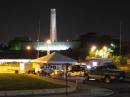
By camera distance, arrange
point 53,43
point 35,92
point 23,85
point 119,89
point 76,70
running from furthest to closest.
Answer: point 53,43, point 76,70, point 119,89, point 23,85, point 35,92

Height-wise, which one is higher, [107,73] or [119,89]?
[107,73]

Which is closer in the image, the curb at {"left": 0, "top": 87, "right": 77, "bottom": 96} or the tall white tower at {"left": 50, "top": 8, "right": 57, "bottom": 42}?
the curb at {"left": 0, "top": 87, "right": 77, "bottom": 96}

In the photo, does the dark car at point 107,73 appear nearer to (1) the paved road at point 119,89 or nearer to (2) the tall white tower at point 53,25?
(1) the paved road at point 119,89

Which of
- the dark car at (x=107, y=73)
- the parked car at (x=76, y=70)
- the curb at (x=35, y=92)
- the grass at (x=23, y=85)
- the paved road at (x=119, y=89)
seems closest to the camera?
the curb at (x=35, y=92)

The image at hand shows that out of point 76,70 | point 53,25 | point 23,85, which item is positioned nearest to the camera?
point 23,85

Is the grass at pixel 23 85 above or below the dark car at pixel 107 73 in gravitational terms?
below

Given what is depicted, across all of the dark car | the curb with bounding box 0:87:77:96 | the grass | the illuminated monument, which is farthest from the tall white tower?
the curb with bounding box 0:87:77:96

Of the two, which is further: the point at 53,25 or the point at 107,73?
the point at 53,25

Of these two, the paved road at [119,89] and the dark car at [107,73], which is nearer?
the paved road at [119,89]

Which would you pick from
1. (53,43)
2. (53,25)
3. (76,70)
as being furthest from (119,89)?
(53,43)

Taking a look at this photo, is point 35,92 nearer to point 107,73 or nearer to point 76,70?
point 107,73

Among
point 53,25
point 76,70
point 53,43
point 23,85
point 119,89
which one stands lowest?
point 119,89

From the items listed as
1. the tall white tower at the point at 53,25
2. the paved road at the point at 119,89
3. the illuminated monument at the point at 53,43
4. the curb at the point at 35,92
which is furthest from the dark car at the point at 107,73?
the tall white tower at the point at 53,25

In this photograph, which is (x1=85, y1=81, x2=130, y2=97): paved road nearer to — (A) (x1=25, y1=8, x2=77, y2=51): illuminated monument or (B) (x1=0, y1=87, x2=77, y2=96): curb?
(B) (x1=0, y1=87, x2=77, y2=96): curb
